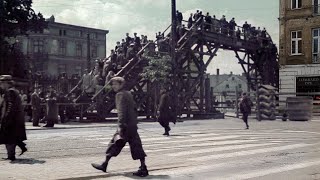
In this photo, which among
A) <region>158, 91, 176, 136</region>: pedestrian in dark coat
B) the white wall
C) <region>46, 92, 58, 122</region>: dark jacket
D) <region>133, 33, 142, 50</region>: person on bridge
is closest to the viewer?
<region>158, 91, 176, 136</region>: pedestrian in dark coat

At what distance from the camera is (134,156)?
8.24 m

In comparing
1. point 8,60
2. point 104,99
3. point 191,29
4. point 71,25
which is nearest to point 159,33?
point 191,29

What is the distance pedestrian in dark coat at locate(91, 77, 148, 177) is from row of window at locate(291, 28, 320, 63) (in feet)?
93.8

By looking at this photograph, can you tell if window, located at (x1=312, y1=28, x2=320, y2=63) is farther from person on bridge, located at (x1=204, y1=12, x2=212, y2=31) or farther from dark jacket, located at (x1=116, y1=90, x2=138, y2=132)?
dark jacket, located at (x1=116, y1=90, x2=138, y2=132)

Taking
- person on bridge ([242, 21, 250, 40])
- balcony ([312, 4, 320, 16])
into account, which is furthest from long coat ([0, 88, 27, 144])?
balcony ([312, 4, 320, 16])

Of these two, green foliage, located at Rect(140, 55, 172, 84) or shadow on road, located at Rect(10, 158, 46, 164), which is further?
green foliage, located at Rect(140, 55, 172, 84)

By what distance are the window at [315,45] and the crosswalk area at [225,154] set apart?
19.7 m

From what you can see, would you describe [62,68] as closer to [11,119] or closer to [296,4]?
[296,4]

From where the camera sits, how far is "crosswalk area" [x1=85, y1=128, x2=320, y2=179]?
8.80 meters

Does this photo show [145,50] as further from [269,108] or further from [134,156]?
[134,156]

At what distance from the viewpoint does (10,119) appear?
9.81 meters

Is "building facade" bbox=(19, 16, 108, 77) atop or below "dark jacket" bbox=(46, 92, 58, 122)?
atop

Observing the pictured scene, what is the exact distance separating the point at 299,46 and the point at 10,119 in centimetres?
2897

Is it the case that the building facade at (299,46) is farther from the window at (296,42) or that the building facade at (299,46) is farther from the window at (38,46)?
the window at (38,46)
